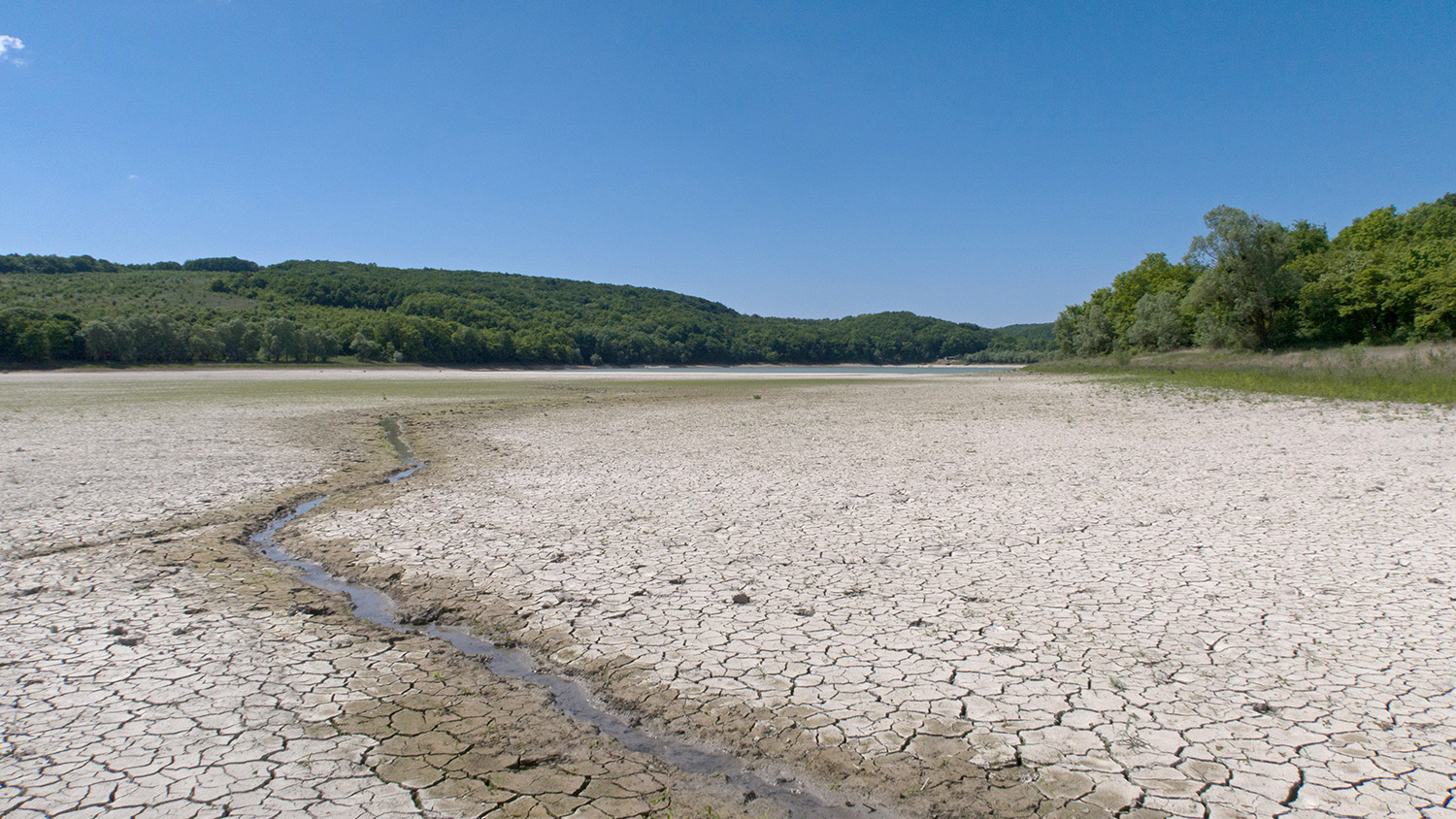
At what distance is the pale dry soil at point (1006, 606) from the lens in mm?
3432

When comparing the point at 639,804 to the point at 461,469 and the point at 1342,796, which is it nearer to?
the point at 1342,796

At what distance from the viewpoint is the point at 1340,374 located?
1136 inches

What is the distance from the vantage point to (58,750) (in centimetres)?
356

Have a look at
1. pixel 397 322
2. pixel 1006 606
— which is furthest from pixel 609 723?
pixel 397 322

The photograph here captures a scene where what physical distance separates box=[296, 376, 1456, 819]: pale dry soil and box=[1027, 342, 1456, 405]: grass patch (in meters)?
11.8

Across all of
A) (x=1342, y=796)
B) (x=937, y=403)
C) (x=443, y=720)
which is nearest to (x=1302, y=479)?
(x=1342, y=796)

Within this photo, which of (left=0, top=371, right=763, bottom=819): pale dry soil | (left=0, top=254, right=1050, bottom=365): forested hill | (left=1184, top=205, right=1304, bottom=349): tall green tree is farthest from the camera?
(left=0, top=254, right=1050, bottom=365): forested hill

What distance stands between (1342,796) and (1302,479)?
9.05 m

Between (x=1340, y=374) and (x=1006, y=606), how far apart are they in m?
32.1

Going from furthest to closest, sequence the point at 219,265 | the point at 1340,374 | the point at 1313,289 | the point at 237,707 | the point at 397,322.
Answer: the point at 219,265 → the point at 397,322 → the point at 1313,289 → the point at 1340,374 → the point at 237,707

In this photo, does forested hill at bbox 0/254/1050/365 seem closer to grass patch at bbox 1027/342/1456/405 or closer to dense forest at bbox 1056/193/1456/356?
dense forest at bbox 1056/193/1456/356

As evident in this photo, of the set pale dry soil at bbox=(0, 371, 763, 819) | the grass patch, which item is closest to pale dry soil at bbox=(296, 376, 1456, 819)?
pale dry soil at bbox=(0, 371, 763, 819)

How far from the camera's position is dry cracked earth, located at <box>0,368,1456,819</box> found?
10.9 feet

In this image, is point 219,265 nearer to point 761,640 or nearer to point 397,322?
point 397,322
